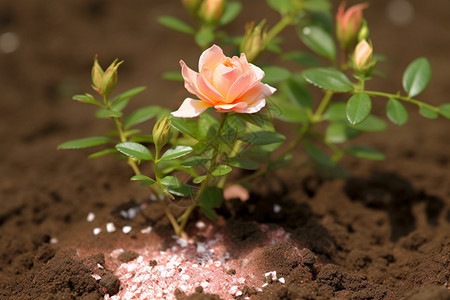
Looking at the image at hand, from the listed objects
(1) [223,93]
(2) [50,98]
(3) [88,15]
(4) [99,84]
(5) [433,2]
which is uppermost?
(1) [223,93]

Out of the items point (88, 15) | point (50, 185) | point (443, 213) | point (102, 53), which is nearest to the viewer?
point (443, 213)

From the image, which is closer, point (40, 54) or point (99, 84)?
point (99, 84)

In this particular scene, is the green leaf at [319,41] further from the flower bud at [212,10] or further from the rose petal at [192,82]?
the rose petal at [192,82]

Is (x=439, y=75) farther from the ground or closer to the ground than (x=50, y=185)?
farther from the ground

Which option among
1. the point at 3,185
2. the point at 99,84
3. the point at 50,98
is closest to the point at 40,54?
the point at 50,98

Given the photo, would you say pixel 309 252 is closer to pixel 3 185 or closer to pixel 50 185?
pixel 50 185

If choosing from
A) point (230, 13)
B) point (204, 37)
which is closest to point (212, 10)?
point (204, 37)

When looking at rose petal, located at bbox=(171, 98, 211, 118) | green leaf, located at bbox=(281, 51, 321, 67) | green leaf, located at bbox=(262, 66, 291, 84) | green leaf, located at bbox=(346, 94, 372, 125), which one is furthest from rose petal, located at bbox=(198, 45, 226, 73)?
green leaf, located at bbox=(281, 51, 321, 67)
